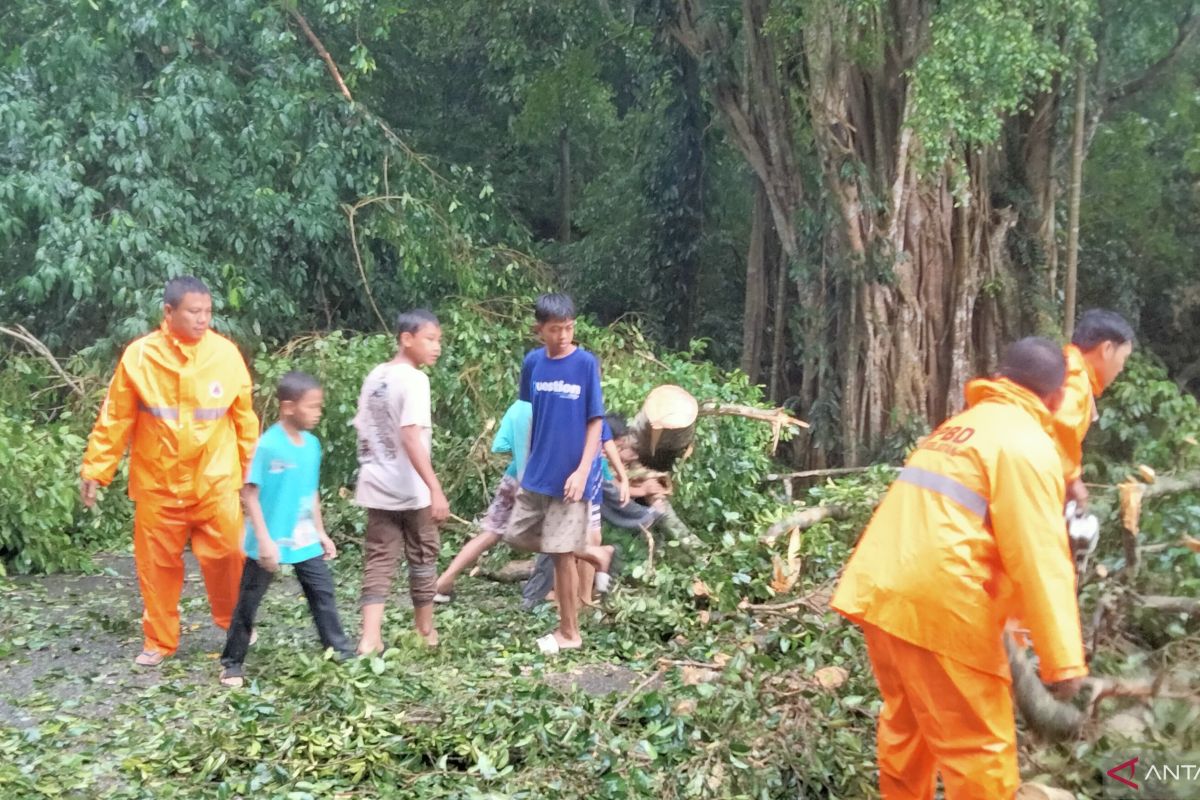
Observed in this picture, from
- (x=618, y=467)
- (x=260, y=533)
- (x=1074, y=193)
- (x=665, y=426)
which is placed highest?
(x=1074, y=193)

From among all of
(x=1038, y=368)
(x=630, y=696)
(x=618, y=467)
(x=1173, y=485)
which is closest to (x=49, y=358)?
(x=618, y=467)

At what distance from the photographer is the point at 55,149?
384 inches

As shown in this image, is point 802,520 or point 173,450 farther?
point 802,520

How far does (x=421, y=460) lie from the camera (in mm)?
5051

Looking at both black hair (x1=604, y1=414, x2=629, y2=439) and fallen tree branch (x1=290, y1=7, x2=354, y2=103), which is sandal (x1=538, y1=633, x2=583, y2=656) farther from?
fallen tree branch (x1=290, y1=7, x2=354, y2=103)

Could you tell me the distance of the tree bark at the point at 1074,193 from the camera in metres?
10.8

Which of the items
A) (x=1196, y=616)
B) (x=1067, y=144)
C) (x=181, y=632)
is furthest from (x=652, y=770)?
(x=1067, y=144)

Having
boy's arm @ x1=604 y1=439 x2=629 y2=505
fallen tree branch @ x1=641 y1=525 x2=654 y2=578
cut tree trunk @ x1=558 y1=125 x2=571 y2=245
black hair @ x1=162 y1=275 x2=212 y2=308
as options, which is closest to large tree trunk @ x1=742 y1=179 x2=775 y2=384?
cut tree trunk @ x1=558 y1=125 x2=571 y2=245

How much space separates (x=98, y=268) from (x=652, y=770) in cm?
738

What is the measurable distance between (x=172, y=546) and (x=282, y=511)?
70 centimetres

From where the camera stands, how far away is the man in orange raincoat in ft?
17.2

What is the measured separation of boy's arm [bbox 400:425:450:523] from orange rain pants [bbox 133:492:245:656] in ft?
3.07

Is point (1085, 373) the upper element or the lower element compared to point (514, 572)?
upper

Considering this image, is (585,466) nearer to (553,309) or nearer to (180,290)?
(553,309)
